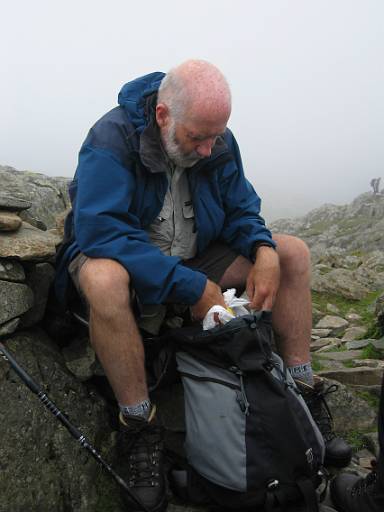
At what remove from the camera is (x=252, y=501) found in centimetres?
413

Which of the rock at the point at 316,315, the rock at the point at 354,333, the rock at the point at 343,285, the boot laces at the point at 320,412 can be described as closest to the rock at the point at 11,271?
the boot laces at the point at 320,412

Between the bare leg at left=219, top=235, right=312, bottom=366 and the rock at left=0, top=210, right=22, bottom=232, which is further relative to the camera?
the bare leg at left=219, top=235, right=312, bottom=366

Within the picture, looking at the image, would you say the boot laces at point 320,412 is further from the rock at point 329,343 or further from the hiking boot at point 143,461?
the rock at point 329,343

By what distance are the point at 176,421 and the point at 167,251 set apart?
6.80 feet

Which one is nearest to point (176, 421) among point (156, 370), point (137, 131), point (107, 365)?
point (156, 370)

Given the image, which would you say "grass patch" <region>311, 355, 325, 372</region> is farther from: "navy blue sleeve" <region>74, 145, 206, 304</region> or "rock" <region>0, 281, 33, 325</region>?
"rock" <region>0, 281, 33, 325</region>

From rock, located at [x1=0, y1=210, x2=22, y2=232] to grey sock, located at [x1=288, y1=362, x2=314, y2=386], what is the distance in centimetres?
370

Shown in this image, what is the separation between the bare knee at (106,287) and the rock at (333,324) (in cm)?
885

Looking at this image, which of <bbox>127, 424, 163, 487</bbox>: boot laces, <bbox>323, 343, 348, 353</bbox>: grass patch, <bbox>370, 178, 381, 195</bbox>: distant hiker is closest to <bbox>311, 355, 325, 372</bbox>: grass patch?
<bbox>323, 343, 348, 353</bbox>: grass patch

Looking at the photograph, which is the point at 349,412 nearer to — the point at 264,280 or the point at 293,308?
the point at 293,308

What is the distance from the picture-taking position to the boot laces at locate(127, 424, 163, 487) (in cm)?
443

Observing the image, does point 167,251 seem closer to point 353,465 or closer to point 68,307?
point 68,307

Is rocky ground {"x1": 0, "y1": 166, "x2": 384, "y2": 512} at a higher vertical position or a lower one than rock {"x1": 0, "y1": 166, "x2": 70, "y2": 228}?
lower

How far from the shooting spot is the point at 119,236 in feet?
15.6
